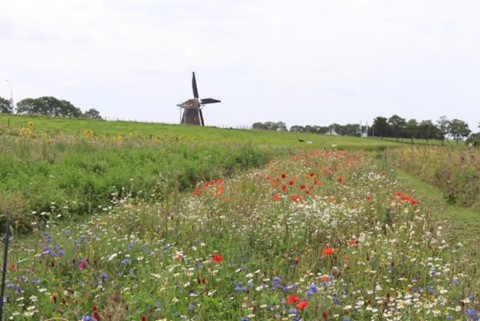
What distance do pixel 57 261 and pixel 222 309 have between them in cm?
185

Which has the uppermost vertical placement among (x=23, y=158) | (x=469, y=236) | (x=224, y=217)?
(x=23, y=158)

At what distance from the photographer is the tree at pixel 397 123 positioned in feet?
256

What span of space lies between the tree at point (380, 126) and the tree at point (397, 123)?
1120 mm

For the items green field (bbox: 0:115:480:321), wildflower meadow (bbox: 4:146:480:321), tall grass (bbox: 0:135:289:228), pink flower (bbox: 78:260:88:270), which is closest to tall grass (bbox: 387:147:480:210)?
Result: green field (bbox: 0:115:480:321)

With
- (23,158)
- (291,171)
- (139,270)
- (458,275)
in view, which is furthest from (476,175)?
(23,158)

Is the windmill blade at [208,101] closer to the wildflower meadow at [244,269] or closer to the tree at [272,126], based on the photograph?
the tree at [272,126]

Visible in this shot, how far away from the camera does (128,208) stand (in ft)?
21.2

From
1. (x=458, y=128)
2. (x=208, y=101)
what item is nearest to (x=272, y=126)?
(x=208, y=101)

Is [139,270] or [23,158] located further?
[23,158]

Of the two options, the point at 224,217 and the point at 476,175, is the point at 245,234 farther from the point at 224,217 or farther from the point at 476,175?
the point at 476,175

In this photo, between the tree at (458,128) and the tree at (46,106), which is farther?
the tree at (46,106)

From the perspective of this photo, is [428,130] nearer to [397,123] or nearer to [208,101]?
[397,123]

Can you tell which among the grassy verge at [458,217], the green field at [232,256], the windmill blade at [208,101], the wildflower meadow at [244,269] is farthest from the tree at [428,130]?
the wildflower meadow at [244,269]

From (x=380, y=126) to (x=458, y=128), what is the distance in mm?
14757
